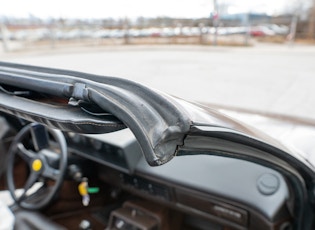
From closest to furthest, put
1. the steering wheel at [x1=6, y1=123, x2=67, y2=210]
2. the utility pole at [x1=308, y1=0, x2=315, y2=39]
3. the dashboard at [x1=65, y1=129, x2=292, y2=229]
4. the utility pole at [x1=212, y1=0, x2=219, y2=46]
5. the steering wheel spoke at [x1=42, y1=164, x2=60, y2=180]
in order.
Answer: the dashboard at [x1=65, y1=129, x2=292, y2=229] < the steering wheel at [x1=6, y1=123, x2=67, y2=210] < the steering wheel spoke at [x1=42, y1=164, x2=60, y2=180] < the utility pole at [x1=212, y1=0, x2=219, y2=46] < the utility pole at [x1=308, y1=0, x2=315, y2=39]

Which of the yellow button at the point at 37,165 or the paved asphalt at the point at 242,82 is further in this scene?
the paved asphalt at the point at 242,82

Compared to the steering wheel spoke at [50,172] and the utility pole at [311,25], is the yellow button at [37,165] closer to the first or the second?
the steering wheel spoke at [50,172]

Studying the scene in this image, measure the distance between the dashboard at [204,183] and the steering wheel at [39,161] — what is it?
15 centimetres

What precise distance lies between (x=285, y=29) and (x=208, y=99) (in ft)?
59.3

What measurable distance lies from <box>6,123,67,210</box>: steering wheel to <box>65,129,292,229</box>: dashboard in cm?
15

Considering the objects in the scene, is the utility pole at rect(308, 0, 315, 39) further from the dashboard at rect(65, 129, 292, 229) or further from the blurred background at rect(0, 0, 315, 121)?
A: the dashboard at rect(65, 129, 292, 229)

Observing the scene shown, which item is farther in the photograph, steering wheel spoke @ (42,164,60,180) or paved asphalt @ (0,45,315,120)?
paved asphalt @ (0,45,315,120)

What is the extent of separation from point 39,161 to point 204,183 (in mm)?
1182

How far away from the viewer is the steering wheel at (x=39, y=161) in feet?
6.76

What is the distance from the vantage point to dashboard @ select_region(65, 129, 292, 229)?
151 cm

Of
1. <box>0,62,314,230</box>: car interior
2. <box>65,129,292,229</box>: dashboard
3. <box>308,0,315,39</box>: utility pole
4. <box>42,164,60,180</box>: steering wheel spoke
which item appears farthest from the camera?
<box>308,0,315,39</box>: utility pole

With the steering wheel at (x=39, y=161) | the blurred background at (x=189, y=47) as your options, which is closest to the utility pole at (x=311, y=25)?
the blurred background at (x=189, y=47)

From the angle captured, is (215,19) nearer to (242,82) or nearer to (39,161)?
(242,82)

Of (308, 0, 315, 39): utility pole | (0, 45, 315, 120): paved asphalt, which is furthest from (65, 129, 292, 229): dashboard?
(308, 0, 315, 39): utility pole
